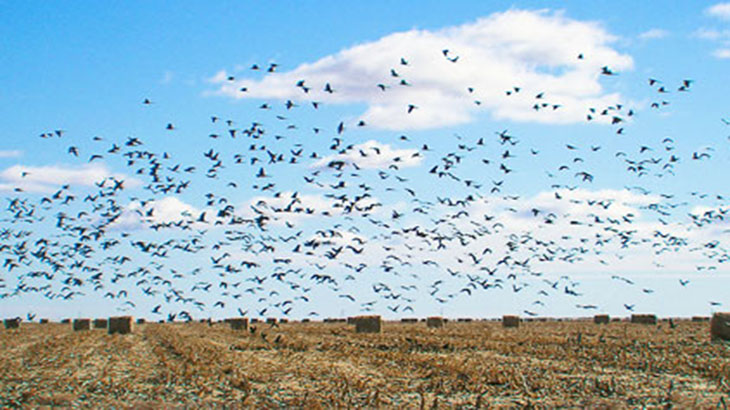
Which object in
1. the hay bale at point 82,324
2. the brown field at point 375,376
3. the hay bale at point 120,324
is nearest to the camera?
the brown field at point 375,376

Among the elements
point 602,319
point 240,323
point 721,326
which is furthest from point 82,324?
point 721,326

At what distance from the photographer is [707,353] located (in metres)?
27.2

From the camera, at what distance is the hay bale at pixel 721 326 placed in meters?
36.6

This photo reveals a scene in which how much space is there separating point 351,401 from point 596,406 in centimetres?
487

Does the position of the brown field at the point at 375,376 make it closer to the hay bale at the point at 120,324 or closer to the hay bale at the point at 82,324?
the hay bale at the point at 120,324

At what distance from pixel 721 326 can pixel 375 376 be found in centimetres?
2441

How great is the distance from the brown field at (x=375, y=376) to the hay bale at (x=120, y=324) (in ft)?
71.2

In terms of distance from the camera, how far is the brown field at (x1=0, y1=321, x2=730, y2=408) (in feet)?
52.7

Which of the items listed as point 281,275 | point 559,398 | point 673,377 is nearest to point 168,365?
point 281,275

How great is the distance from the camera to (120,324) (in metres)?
51.6

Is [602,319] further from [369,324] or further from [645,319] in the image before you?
[369,324]

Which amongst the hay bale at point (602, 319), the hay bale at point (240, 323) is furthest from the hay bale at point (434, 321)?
the hay bale at point (602, 319)

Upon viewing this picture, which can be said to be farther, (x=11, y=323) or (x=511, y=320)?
(x=11, y=323)

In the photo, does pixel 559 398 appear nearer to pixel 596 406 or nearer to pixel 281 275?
pixel 596 406
